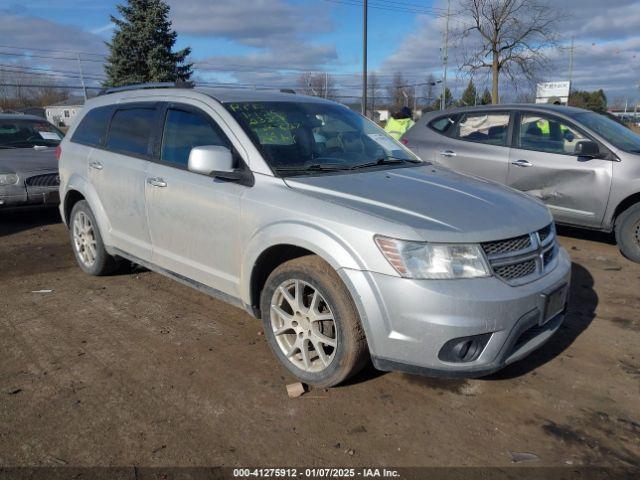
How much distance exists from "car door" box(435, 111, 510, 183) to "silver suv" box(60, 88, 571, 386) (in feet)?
9.18

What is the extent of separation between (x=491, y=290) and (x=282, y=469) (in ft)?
4.59

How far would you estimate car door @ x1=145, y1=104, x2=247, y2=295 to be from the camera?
3.55 m

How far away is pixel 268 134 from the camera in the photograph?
3678mm

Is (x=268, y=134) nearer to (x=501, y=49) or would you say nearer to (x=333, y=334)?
(x=333, y=334)

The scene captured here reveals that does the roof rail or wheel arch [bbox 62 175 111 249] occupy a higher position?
the roof rail

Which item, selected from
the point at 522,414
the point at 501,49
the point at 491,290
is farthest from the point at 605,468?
the point at 501,49

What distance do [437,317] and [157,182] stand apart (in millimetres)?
2487

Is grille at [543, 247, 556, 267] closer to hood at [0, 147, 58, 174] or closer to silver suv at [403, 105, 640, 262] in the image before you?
silver suv at [403, 105, 640, 262]

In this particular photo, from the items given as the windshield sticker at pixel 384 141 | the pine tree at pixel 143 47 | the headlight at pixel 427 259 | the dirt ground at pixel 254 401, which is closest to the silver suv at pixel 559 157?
the dirt ground at pixel 254 401

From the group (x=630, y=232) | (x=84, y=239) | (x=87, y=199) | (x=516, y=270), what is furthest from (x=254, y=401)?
(x=630, y=232)

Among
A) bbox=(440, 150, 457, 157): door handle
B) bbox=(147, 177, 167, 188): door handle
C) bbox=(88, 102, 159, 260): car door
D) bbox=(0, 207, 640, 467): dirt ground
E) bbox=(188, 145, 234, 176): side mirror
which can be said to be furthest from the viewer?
bbox=(440, 150, 457, 157): door handle

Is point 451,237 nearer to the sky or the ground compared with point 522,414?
nearer to the sky

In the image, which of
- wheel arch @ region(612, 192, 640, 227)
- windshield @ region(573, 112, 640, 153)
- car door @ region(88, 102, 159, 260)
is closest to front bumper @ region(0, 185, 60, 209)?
car door @ region(88, 102, 159, 260)

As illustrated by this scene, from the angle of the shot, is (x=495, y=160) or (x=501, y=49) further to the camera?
(x=501, y=49)
